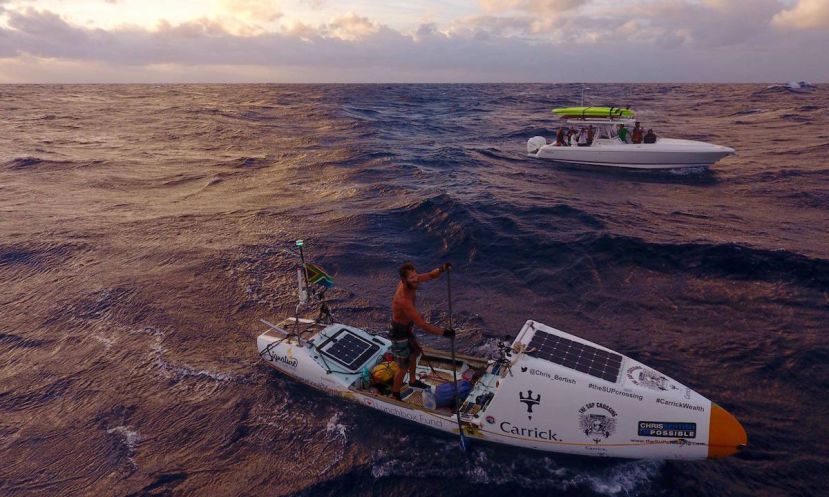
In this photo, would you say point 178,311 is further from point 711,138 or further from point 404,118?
point 404,118

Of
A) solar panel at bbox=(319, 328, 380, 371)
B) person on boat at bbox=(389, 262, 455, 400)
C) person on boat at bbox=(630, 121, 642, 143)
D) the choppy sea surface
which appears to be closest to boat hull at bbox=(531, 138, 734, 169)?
person on boat at bbox=(630, 121, 642, 143)

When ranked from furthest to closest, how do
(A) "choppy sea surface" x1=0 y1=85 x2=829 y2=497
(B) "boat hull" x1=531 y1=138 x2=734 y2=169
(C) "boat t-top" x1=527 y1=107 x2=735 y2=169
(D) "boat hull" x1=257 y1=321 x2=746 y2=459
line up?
(C) "boat t-top" x1=527 y1=107 x2=735 y2=169 < (B) "boat hull" x1=531 y1=138 x2=734 y2=169 < (A) "choppy sea surface" x1=0 y1=85 x2=829 y2=497 < (D) "boat hull" x1=257 y1=321 x2=746 y2=459

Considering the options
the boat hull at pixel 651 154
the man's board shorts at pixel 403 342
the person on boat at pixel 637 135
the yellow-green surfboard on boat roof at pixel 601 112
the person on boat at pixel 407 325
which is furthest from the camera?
the person on boat at pixel 637 135

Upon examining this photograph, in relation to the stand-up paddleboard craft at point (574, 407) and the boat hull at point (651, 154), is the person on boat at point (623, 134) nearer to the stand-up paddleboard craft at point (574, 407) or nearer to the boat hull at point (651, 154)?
the boat hull at point (651, 154)

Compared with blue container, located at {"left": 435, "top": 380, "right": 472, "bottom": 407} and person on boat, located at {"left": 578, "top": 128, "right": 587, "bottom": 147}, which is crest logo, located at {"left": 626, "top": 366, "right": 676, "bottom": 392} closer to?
blue container, located at {"left": 435, "top": 380, "right": 472, "bottom": 407}

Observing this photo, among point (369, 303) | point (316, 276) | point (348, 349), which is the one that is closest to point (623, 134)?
point (369, 303)

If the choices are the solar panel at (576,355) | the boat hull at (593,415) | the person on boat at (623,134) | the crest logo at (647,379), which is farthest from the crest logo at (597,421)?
the person on boat at (623,134)
